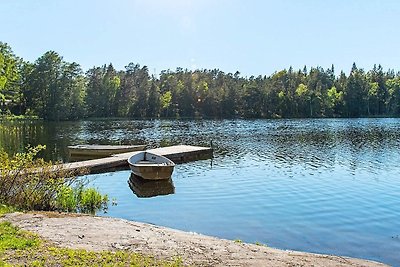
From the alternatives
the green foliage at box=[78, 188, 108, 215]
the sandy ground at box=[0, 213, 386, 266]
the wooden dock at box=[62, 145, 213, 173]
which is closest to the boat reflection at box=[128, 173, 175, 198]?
the wooden dock at box=[62, 145, 213, 173]

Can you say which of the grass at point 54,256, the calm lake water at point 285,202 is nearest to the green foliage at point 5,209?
the grass at point 54,256

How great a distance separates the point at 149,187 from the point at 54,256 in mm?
11941

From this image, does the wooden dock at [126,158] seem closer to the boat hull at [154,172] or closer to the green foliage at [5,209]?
the boat hull at [154,172]

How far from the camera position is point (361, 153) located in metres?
30.4

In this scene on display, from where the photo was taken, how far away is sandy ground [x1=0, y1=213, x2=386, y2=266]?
7281mm

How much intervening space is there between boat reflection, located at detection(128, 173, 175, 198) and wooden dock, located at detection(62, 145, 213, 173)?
7.80 ft

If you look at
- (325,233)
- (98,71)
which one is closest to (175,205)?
(325,233)

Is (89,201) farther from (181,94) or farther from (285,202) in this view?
(181,94)

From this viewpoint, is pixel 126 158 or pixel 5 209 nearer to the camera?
pixel 5 209

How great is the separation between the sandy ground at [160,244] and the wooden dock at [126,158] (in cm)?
1073

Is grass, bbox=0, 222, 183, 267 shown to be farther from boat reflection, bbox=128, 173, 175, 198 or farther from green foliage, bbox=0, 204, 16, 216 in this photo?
boat reflection, bbox=128, 173, 175, 198

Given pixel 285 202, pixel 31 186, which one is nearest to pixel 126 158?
pixel 285 202

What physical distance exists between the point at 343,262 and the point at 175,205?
26.0 feet

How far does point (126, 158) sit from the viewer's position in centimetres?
2403
